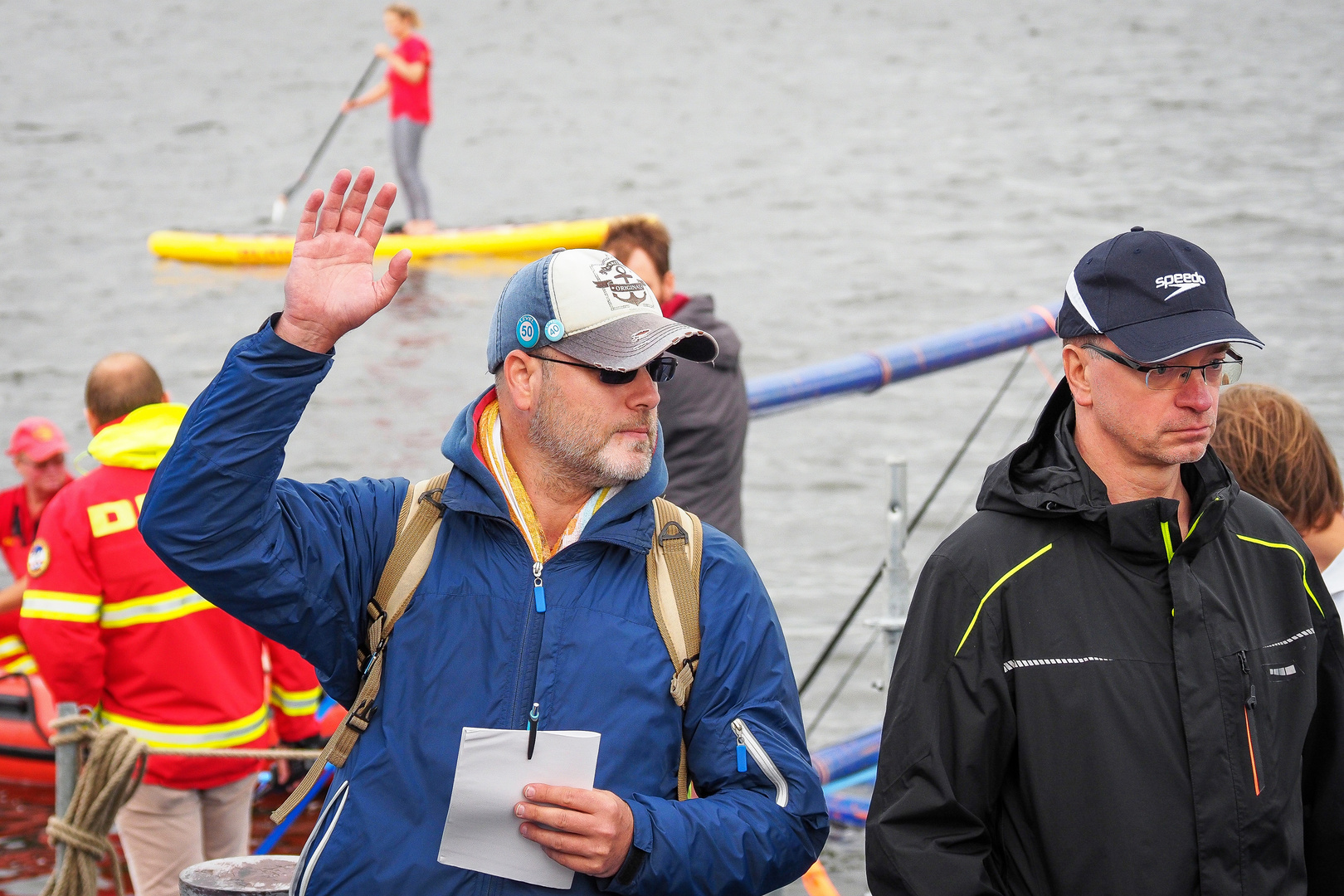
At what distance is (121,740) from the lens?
4266 millimetres

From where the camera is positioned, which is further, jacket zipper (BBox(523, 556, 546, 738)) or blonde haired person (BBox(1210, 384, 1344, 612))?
blonde haired person (BBox(1210, 384, 1344, 612))

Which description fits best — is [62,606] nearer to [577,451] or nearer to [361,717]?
[361,717]

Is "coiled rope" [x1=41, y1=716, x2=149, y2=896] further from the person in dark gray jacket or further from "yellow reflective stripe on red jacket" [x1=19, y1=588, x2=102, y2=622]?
the person in dark gray jacket

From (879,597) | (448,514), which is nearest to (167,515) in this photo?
(448,514)

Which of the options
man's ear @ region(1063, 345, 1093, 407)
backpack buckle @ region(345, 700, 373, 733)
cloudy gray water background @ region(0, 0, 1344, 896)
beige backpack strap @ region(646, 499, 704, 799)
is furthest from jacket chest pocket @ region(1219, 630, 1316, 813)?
cloudy gray water background @ region(0, 0, 1344, 896)

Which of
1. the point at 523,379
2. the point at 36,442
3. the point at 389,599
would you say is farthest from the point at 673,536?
the point at 36,442

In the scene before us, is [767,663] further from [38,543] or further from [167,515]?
[38,543]

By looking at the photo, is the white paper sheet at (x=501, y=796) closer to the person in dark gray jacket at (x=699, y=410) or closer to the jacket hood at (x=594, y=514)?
the jacket hood at (x=594, y=514)

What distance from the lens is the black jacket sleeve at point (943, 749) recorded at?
2.43m

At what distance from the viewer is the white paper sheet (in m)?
2.47

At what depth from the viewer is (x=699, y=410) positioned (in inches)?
182

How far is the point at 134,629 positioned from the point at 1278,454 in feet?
10.2

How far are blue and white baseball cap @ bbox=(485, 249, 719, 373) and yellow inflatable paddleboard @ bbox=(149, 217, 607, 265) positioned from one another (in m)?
14.2

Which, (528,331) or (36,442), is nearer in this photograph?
(528,331)
